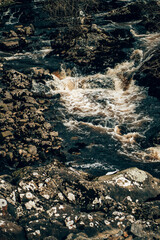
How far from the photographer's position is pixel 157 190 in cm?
642

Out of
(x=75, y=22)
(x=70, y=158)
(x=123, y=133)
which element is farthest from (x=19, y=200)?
(x=75, y=22)

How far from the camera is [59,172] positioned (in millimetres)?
5957

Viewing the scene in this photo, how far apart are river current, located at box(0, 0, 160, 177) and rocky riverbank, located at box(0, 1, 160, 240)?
1.40ft

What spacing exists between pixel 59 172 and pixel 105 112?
729 centimetres

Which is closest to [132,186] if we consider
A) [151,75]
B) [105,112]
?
[105,112]

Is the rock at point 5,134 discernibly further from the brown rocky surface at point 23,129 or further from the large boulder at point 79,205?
the large boulder at point 79,205

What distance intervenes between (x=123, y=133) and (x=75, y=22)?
13.3 m

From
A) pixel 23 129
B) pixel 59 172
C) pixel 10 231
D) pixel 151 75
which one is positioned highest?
pixel 151 75

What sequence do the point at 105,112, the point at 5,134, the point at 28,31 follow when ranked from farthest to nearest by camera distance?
the point at 28,31 < the point at 105,112 < the point at 5,134

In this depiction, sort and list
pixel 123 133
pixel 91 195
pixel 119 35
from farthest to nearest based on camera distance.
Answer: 1. pixel 119 35
2. pixel 123 133
3. pixel 91 195

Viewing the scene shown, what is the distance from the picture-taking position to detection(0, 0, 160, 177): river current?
9.74 metres

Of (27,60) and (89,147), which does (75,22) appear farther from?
(89,147)

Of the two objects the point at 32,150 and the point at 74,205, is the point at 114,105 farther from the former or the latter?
the point at 74,205

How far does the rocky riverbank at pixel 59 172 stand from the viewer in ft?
15.1
